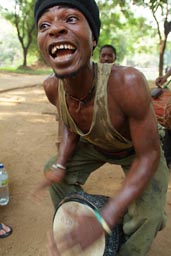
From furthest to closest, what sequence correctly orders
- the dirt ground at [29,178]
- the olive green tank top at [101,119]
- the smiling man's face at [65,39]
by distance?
the dirt ground at [29,178]
the olive green tank top at [101,119]
the smiling man's face at [65,39]

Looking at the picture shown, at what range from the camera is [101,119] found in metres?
1.63

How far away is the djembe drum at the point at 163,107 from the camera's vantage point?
124 inches

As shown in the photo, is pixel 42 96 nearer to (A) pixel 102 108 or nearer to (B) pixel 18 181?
(B) pixel 18 181

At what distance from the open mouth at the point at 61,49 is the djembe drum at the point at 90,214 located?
0.79 m

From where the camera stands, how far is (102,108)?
1.61m

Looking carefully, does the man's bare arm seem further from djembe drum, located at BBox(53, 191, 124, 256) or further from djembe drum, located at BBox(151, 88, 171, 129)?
djembe drum, located at BBox(151, 88, 171, 129)

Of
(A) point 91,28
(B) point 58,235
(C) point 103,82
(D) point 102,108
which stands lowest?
(B) point 58,235

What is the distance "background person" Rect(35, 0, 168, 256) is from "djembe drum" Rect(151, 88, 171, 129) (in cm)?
133

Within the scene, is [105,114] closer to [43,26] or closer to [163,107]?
[43,26]

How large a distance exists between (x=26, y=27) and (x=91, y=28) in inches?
878

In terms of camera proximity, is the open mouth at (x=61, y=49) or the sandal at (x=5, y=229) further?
the sandal at (x=5, y=229)

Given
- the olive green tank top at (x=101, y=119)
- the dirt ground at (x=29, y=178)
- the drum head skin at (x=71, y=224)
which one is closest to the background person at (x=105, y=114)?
the olive green tank top at (x=101, y=119)

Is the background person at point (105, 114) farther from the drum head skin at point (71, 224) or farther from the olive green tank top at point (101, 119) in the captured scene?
the drum head skin at point (71, 224)

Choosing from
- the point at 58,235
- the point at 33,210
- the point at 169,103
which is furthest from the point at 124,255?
the point at 169,103
